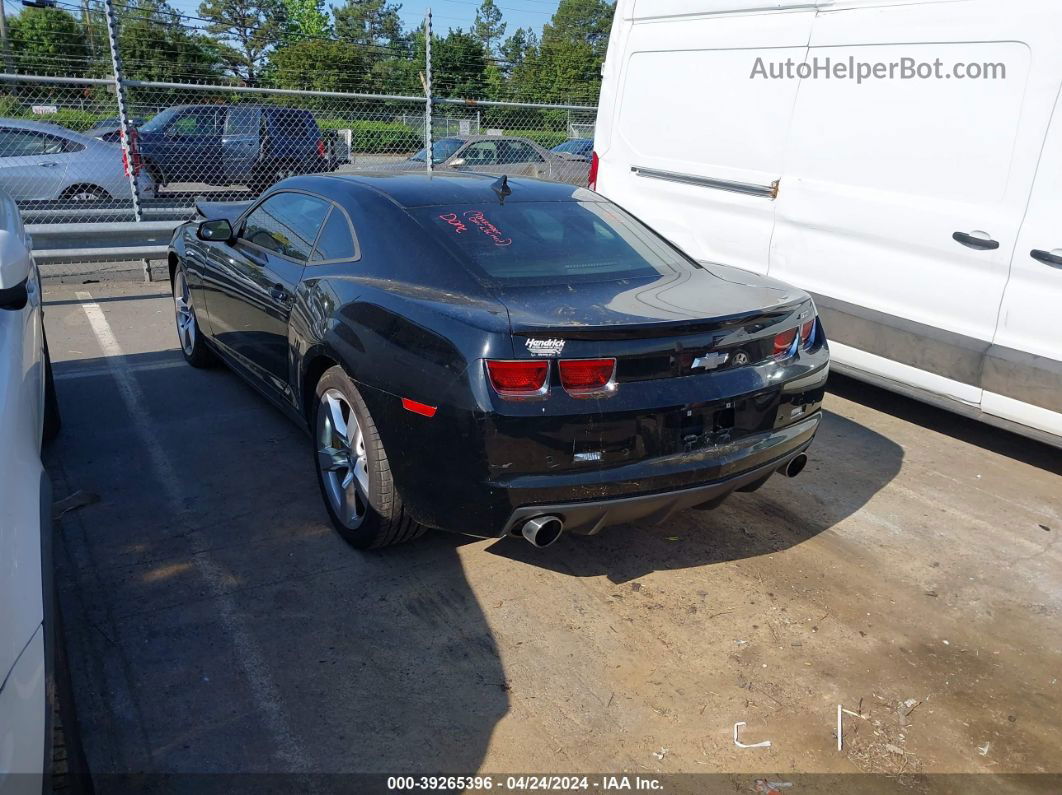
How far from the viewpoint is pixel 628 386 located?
10.0 feet

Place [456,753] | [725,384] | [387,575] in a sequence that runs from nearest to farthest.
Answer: [456,753] < [725,384] < [387,575]

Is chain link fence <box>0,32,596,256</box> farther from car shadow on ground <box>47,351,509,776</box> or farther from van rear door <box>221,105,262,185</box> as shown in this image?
car shadow on ground <box>47,351,509,776</box>

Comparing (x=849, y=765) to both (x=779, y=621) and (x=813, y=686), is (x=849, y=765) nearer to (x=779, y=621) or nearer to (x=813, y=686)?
(x=813, y=686)

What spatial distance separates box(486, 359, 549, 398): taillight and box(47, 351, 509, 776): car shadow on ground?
3.13 feet

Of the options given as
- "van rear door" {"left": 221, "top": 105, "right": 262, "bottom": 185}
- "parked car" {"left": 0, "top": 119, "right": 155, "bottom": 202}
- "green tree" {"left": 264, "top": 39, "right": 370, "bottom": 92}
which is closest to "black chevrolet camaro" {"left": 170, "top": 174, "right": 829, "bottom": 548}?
"parked car" {"left": 0, "top": 119, "right": 155, "bottom": 202}

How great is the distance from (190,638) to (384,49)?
9.89m

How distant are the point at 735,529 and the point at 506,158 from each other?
10.9 meters

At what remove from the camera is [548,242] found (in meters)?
A: 3.88

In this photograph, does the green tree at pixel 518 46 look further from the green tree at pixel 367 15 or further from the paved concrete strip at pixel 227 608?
the paved concrete strip at pixel 227 608

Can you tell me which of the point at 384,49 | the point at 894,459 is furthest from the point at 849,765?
the point at 384,49

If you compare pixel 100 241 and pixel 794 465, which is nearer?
pixel 794 465

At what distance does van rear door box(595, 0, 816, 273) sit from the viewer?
18.6 feet

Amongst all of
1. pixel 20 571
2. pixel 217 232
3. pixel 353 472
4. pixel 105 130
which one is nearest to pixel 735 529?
pixel 353 472

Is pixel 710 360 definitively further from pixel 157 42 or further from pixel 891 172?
pixel 157 42
